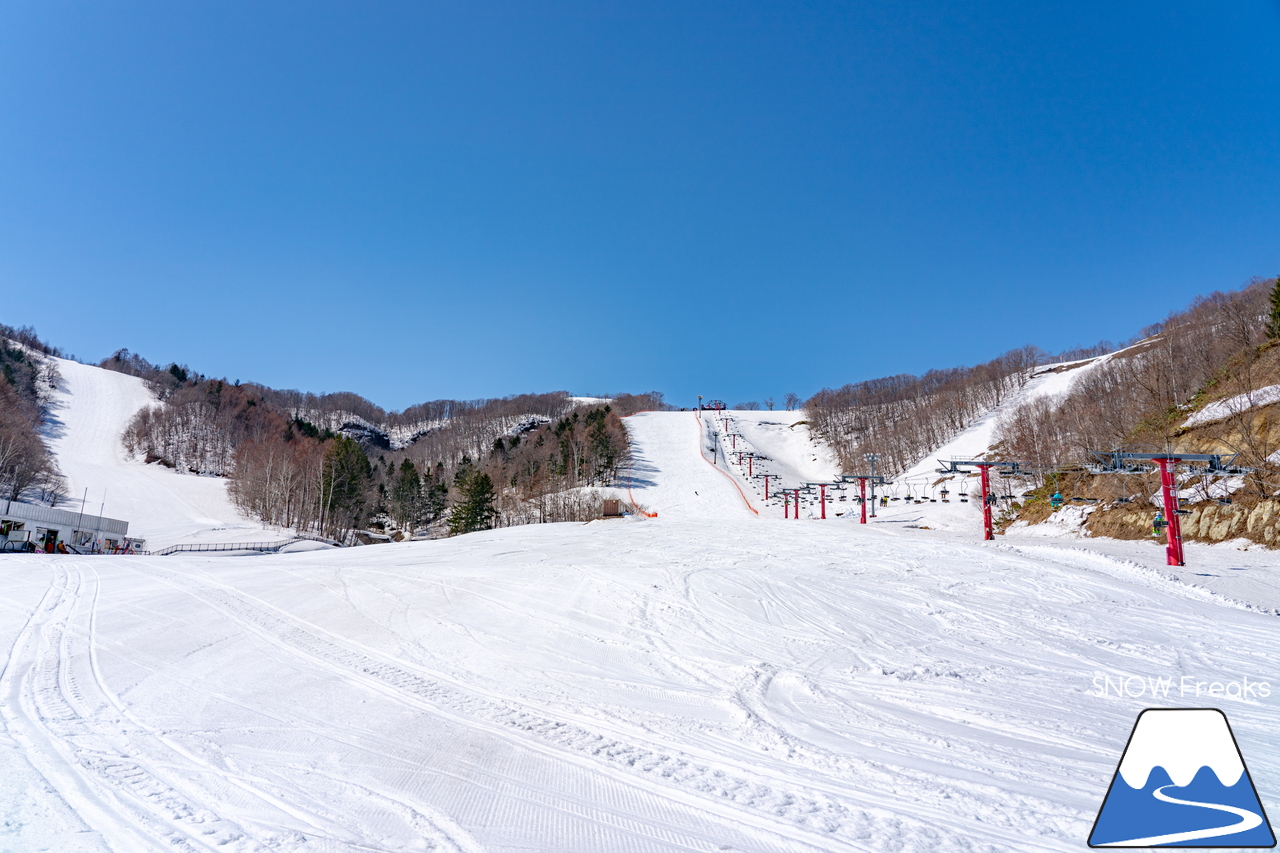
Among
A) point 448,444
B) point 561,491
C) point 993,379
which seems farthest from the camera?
point 448,444

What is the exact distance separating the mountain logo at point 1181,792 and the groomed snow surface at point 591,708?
0.65 meters

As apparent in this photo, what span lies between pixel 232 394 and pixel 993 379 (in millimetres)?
142215

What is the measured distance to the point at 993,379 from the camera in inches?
3898

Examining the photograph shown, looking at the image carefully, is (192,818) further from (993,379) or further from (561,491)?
(993,379)

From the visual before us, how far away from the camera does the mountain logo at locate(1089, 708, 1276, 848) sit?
11.2 feet

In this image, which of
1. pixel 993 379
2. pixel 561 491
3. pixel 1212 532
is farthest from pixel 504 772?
pixel 993 379

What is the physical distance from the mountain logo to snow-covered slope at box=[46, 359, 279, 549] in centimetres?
5171

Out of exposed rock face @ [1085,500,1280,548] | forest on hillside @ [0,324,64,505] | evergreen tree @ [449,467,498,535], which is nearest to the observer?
exposed rock face @ [1085,500,1280,548]

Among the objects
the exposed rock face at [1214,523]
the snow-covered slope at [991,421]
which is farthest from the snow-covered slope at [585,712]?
the snow-covered slope at [991,421]

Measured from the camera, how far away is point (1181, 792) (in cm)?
352

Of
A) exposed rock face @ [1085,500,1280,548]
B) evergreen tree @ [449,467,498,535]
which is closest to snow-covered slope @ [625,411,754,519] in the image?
evergreen tree @ [449,467,498,535]

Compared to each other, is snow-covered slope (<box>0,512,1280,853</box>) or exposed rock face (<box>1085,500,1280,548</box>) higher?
exposed rock face (<box>1085,500,1280,548</box>)

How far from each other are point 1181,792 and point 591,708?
5252mm

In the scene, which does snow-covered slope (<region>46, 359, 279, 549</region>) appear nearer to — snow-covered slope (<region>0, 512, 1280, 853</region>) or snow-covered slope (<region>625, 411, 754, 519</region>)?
snow-covered slope (<region>625, 411, 754, 519</region>)
